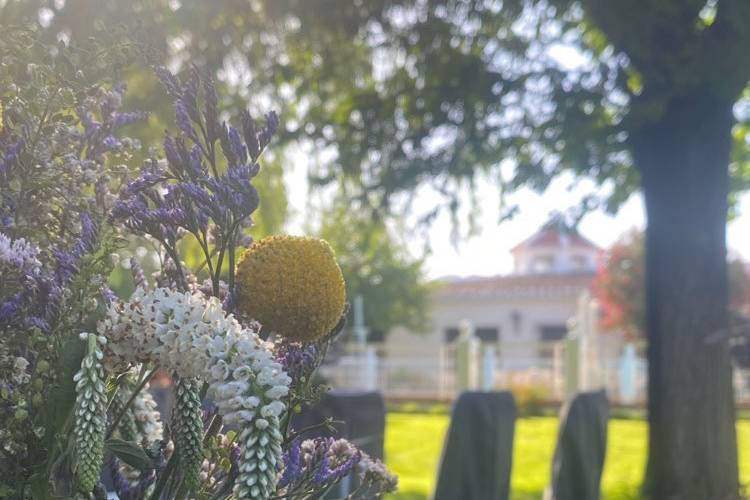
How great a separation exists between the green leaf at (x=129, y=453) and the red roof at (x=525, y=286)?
2749cm

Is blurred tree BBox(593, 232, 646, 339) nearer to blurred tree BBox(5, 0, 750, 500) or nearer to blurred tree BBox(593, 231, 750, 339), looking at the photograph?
blurred tree BBox(593, 231, 750, 339)

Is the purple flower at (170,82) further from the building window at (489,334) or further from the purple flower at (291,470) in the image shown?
the building window at (489,334)

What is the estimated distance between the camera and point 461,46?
263 inches

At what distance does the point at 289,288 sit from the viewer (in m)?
1.10

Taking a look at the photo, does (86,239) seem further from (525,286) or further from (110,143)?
(525,286)

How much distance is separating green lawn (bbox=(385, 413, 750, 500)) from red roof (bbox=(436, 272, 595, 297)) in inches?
415

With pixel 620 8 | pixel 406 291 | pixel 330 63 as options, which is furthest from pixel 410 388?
pixel 620 8

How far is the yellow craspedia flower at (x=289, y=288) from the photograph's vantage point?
3.63 ft

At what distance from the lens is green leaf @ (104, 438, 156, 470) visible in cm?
105

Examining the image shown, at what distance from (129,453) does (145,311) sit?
202 mm

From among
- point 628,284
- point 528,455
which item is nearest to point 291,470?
point 528,455

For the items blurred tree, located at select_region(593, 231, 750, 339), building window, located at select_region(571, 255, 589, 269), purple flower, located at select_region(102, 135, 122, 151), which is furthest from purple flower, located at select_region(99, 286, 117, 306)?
building window, located at select_region(571, 255, 589, 269)

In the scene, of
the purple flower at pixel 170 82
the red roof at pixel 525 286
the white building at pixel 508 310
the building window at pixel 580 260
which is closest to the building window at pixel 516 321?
the white building at pixel 508 310

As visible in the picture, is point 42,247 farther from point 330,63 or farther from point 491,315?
point 491,315
